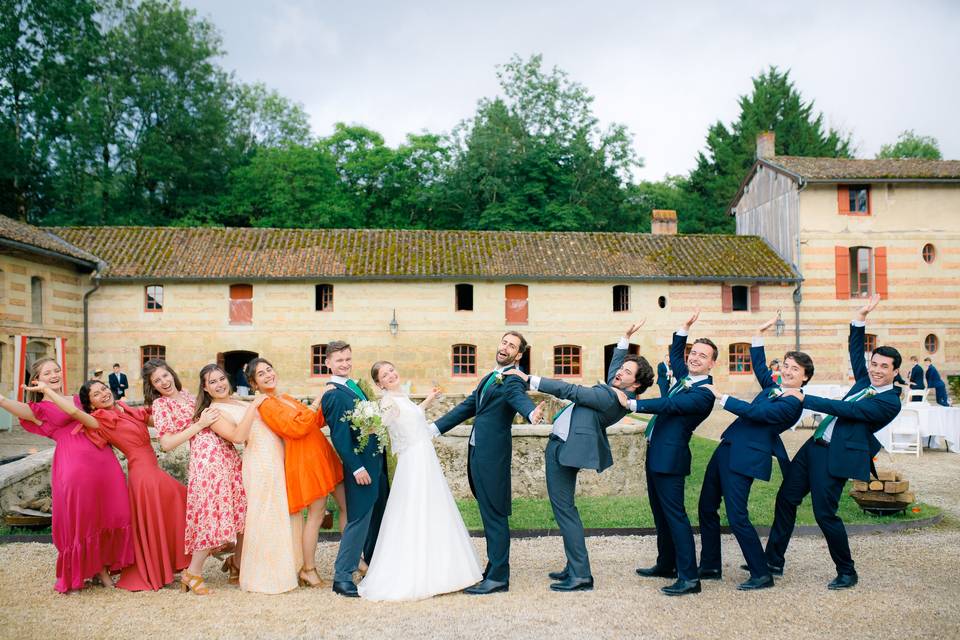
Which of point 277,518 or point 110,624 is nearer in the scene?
point 110,624

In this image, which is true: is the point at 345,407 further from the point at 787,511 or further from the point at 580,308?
the point at 580,308

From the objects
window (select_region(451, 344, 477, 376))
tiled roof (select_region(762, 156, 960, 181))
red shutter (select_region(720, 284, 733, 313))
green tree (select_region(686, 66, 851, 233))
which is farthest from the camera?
green tree (select_region(686, 66, 851, 233))

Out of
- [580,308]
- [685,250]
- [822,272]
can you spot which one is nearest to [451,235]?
[580,308]

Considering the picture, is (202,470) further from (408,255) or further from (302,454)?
(408,255)

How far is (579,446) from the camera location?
575cm

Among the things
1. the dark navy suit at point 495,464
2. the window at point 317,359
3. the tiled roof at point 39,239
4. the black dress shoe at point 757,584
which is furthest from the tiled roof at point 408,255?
the black dress shoe at point 757,584

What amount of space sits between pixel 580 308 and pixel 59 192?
25.5 metres

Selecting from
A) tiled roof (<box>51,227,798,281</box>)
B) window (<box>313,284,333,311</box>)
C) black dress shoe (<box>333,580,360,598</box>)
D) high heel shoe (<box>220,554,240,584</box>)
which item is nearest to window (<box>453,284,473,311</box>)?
tiled roof (<box>51,227,798,281</box>)

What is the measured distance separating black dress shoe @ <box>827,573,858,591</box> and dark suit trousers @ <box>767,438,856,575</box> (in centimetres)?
3

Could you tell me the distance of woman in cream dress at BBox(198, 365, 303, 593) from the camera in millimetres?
5828

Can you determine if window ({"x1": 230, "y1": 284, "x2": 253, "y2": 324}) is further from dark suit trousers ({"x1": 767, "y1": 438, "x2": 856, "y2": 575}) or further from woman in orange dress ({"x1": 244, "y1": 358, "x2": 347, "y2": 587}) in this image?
dark suit trousers ({"x1": 767, "y1": 438, "x2": 856, "y2": 575})

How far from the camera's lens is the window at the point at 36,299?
21109mm

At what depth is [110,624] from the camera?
5125mm

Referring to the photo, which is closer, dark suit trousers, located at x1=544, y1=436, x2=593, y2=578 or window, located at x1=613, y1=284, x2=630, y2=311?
dark suit trousers, located at x1=544, y1=436, x2=593, y2=578
